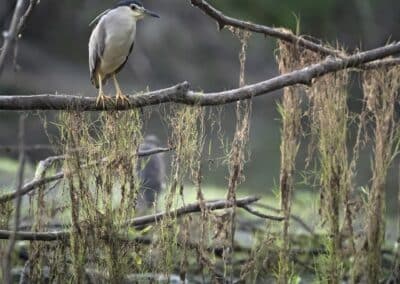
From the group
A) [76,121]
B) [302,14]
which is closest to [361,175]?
[302,14]

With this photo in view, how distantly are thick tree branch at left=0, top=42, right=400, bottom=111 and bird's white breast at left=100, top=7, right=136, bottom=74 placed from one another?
45.2 inches

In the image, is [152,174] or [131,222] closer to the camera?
[131,222]

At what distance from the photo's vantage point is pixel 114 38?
4.50 m

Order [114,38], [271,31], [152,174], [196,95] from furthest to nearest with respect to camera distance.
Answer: [152,174] < [114,38] < [271,31] < [196,95]

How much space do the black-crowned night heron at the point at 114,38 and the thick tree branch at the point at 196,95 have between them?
114 cm

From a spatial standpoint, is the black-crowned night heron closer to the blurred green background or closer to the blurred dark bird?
the blurred dark bird

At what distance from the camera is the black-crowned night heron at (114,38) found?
14.8ft

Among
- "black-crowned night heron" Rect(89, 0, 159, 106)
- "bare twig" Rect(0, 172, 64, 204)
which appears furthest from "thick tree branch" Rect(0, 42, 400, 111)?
"black-crowned night heron" Rect(89, 0, 159, 106)

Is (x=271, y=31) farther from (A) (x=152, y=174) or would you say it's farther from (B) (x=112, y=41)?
(A) (x=152, y=174)

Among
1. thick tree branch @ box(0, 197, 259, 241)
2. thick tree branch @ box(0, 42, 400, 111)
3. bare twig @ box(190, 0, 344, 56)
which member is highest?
bare twig @ box(190, 0, 344, 56)

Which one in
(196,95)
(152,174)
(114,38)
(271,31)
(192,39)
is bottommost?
(196,95)

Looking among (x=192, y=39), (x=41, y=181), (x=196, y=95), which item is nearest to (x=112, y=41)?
(x=41, y=181)

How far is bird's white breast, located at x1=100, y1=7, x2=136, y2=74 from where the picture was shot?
14.8 ft

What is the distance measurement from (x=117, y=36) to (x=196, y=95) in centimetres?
125
